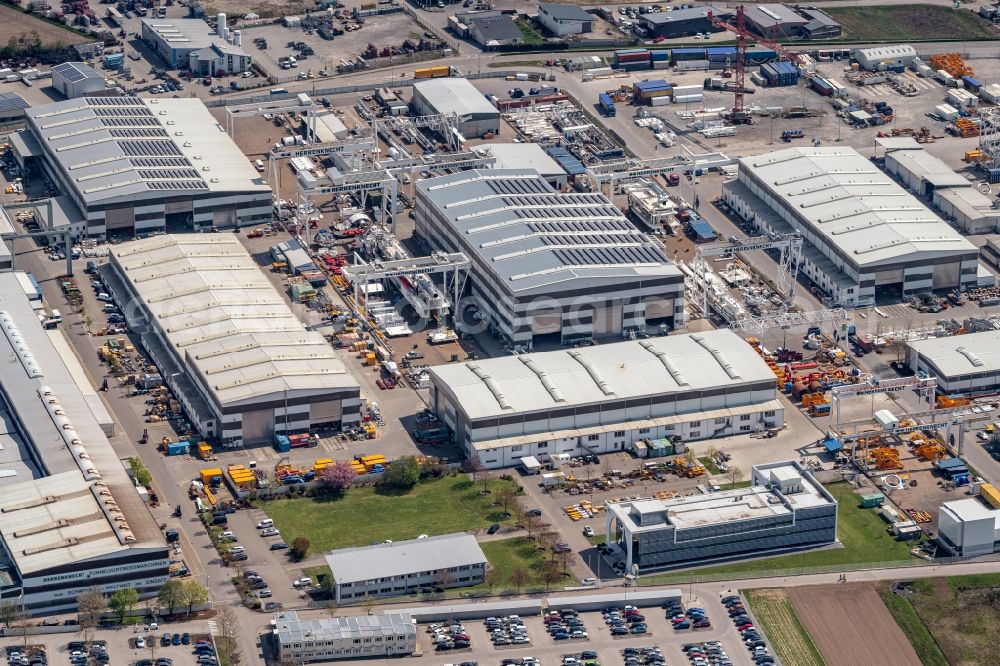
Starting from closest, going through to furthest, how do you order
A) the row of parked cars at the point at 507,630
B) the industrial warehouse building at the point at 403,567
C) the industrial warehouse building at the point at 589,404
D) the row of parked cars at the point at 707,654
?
the row of parked cars at the point at 707,654 < the row of parked cars at the point at 507,630 < the industrial warehouse building at the point at 403,567 < the industrial warehouse building at the point at 589,404

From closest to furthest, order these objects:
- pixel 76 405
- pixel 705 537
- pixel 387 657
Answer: pixel 387 657, pixel 705 537, pixel 76 405

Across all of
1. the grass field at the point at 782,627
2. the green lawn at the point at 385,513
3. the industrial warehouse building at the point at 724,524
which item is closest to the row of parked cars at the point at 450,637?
the green lawn at the point at 385,513

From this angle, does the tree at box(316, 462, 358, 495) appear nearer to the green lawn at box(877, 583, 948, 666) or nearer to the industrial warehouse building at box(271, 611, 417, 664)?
the industrial warehouse building at box(271, 611, 417, 664)

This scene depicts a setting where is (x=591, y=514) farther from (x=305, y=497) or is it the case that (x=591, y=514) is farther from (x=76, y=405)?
(x=76, y=405)

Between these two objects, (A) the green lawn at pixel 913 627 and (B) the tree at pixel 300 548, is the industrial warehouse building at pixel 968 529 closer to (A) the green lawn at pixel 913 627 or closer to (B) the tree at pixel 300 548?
(A) the green lawn at pixel 913 627

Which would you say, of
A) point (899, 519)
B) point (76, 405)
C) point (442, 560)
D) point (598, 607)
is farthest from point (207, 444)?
point (899, 519)

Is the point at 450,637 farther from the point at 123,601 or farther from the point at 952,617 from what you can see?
the point at 952,617

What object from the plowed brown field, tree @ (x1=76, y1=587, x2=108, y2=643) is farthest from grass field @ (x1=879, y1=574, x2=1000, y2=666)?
tree @ (x1=76, y1=587, x2=108, y2=643)

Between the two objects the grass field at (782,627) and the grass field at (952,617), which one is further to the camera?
the grass field at (952,617)
